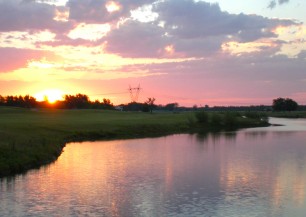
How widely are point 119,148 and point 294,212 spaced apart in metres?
30.4

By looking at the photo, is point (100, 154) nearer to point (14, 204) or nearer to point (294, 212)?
point (14, 204)

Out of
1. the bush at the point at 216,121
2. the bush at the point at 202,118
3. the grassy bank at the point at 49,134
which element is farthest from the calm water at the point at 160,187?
the bush at the point at 216,121

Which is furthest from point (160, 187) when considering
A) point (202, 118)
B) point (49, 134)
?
point (202, 118)

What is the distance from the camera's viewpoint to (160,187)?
2561 centimetres

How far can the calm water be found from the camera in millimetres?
20500

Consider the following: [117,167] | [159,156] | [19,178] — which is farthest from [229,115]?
[19,178]

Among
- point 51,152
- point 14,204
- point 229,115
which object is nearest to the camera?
point 14,204

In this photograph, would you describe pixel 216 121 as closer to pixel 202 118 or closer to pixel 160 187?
pixel 202 118

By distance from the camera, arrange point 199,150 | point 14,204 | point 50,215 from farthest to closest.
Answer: point 199,150 < point 14,204 < point 50,215

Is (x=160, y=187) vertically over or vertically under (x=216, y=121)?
under

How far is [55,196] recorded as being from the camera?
23281 millimetres

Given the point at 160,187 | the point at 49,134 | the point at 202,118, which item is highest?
the point at 202,118

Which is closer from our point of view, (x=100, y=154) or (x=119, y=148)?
(x=100, y=154)

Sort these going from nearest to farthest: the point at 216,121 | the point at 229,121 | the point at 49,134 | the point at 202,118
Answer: the point at 49,134 → the point at 202,118 → the point at 216,121 → the point at 229,121
